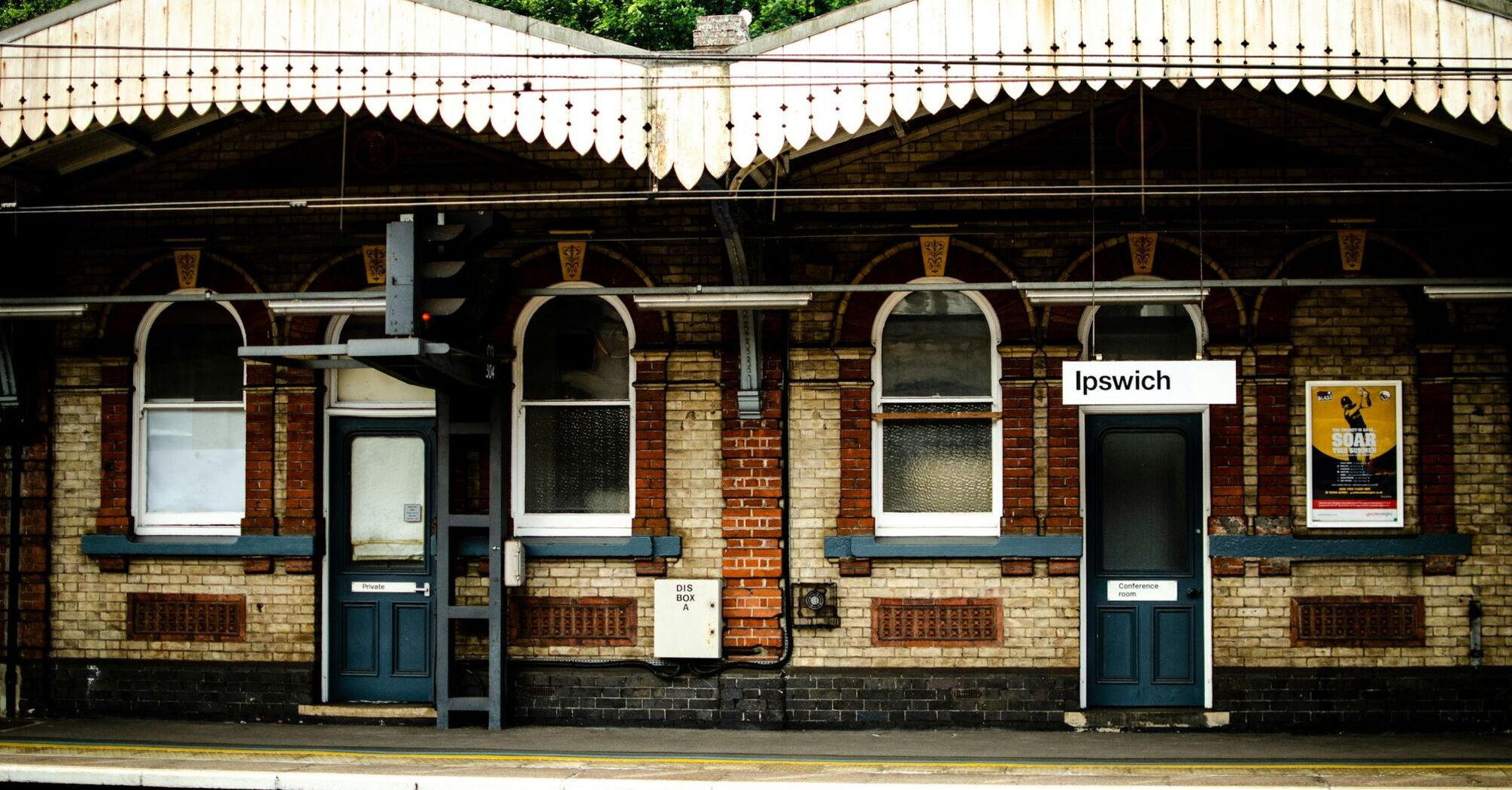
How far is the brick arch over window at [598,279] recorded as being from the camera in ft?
32.0

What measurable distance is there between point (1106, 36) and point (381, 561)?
666 centimetres

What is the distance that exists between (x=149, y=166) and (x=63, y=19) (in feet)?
7.44

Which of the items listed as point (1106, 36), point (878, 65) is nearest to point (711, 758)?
point (878, 65)

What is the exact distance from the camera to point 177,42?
793 cm

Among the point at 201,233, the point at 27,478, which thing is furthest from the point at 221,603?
the point at 201,233

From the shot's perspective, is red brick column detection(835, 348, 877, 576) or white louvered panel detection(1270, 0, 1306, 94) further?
red brick column detection(835, 348, 877, 576)

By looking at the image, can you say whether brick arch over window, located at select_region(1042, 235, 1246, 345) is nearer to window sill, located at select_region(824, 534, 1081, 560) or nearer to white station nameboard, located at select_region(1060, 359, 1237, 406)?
white station nameboard, located at select_region(1060, 359, 1237, 406)

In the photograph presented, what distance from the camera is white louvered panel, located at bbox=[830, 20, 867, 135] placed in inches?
298

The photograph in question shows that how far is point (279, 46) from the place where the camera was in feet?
25.8

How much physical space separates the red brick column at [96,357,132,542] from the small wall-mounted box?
14.3 feet

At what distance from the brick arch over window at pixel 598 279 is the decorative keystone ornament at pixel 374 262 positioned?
1.02 metres

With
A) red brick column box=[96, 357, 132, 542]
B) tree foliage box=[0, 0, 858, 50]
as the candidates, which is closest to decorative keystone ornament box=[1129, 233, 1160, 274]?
red brick column box=[96, 357, 132, 542]

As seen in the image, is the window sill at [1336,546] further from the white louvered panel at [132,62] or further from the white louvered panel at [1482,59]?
the white louvered panel at [132,62]

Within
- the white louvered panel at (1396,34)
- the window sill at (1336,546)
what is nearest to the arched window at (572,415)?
the window sill at (1336,546)
